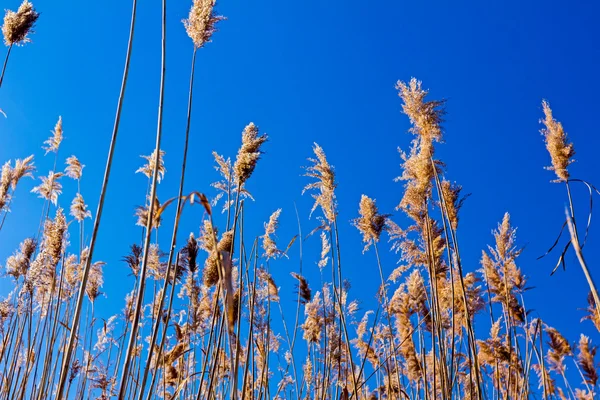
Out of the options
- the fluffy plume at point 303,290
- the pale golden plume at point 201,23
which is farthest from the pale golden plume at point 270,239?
the pale golden plume at point 201,23

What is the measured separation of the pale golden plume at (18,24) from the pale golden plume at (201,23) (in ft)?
4.07

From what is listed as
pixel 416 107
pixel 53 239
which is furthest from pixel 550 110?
pixel 53 239

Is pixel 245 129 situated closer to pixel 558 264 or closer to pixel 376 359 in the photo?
pixel 558 264

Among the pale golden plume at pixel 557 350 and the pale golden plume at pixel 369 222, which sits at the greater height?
the pale golden plume at pixel 369 222

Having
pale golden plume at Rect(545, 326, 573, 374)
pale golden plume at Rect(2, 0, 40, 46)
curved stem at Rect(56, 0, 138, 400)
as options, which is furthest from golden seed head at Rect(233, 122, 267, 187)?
pale golden plume at Rect(545, 326, 573, 374)

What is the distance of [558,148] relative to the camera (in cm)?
341

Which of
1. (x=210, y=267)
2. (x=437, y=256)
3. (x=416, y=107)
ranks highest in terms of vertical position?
(x=416, y=107)

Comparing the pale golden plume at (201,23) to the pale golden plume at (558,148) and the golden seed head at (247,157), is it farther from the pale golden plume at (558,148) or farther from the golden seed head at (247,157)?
the pale golden plume at (558,148)

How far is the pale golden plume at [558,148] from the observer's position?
3365 millimetres

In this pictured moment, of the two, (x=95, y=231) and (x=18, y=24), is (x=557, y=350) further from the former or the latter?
(x=18, y=24)

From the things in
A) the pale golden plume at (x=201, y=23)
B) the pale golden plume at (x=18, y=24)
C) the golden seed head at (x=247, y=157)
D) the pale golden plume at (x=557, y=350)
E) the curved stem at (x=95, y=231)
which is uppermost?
the pale golden plume at (x=18, y=24)

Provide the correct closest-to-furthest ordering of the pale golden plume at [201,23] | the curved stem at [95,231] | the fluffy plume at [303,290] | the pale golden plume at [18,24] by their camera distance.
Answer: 1. the curved stem at [95,231]
2. the pale golden plume at [201,23]
3. the pale golden plume at [18,24]
4. the fluffy plume at [303,290]

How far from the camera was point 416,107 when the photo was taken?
339cm

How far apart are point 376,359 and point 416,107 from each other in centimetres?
315
